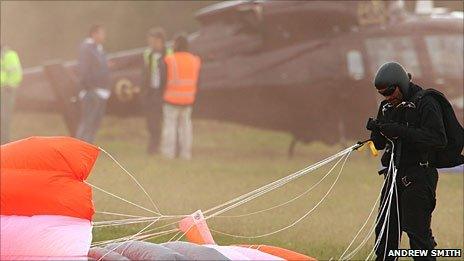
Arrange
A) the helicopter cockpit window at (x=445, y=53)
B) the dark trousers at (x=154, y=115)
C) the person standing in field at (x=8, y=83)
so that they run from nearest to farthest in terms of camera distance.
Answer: the person standing in field at (x=8, y=83) → the dark trousers at (x=154, y=115) → the helicopter cockpit window at (x=445, y=53)

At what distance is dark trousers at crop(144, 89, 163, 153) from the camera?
64.3ft

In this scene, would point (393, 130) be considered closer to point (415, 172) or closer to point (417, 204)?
point (415, 172)

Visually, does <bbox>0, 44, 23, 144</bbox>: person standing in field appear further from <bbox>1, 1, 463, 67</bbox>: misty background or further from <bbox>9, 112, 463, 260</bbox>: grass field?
<bbox>1, 1, 463, 67</bbox>: misty background

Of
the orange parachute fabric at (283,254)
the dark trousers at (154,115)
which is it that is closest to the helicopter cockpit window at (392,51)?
the dark trousers at (154,115)

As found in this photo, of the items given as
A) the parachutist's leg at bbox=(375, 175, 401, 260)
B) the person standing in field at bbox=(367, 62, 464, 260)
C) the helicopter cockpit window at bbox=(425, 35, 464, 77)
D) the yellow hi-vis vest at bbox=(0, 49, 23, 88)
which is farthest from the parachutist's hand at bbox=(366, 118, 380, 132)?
the yellow hi-vis vest at bbox=(0, 49, 23, 88)

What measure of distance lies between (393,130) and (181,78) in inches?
472

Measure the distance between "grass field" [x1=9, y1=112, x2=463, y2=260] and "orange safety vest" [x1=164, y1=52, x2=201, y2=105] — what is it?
1.07m

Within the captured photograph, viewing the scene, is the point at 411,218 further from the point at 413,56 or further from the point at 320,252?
the point at 413,56

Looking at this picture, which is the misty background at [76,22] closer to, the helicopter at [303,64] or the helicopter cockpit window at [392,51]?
the helicopter at [303,64]

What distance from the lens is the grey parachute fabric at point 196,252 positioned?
6.22 meters

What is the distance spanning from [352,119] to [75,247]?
14612 millimetres

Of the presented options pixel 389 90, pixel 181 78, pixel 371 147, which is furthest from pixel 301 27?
pixel 389 90

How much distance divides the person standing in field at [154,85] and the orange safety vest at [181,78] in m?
0.29

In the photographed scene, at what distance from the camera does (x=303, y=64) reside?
20.7 meters
